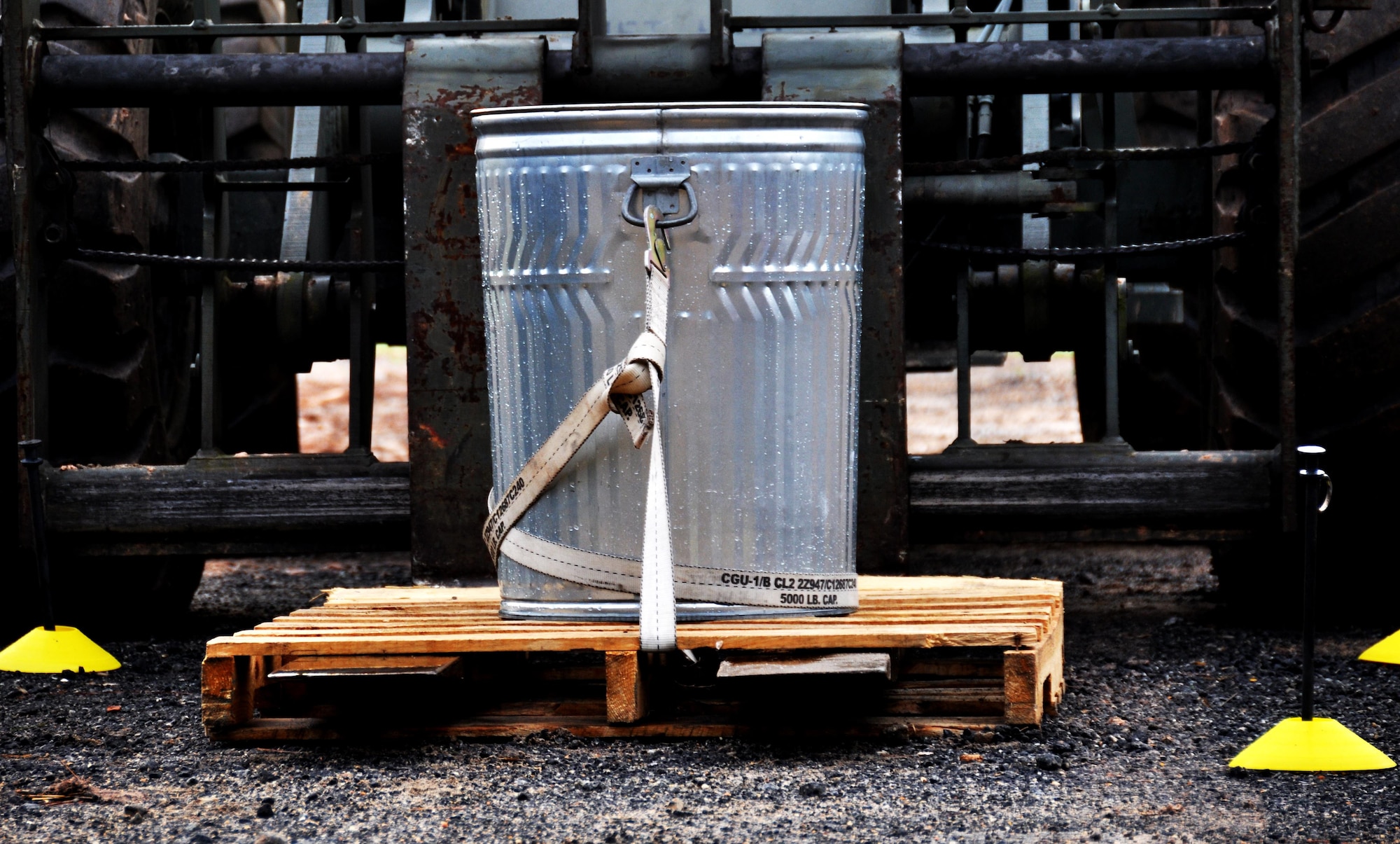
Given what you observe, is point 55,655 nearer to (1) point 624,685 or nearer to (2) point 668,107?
(1) point 624,685

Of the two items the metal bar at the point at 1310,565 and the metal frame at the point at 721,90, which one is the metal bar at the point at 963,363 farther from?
the metal bar at the point at 1310,565

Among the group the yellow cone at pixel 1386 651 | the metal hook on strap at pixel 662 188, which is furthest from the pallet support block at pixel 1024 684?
the yellow cone at pixel 1386 651

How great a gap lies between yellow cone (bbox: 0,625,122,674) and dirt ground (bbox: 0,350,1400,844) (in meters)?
0.05

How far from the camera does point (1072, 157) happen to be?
3848 mm

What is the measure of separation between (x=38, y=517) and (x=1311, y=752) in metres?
2.64

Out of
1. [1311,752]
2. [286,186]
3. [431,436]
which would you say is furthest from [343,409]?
[1311,752]

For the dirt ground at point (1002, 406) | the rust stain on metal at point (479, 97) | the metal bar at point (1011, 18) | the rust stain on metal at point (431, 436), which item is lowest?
the dirt ground at point (1002, 406)

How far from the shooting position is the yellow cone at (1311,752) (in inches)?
107

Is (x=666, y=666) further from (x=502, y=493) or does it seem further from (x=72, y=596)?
(x=72, y=596)

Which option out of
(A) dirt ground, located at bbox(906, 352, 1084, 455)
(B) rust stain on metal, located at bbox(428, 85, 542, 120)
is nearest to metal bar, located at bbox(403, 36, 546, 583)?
(B) rust stain on metal, located at bbox(428, 85, 542, 120)

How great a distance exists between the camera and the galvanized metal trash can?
297 centimetres

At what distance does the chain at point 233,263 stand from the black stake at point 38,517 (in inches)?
18.0

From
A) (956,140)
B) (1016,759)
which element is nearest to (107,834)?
(1016,759)

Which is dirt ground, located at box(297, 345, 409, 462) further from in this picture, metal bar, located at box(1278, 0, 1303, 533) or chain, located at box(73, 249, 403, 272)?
metal bar, located at box(1278, 0, 1303, 533)
